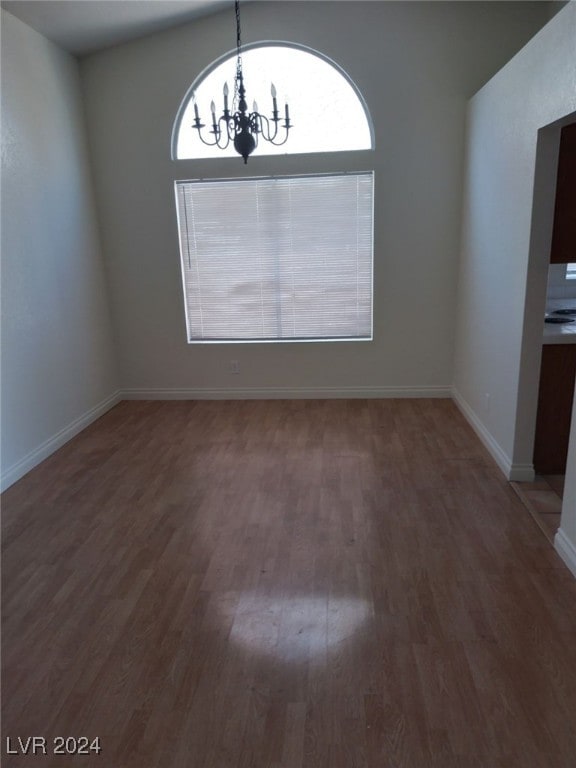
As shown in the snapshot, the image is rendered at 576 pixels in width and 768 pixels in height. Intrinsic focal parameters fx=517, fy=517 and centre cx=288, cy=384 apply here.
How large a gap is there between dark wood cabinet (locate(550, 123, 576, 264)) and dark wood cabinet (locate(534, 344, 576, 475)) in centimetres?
56

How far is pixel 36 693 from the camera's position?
1895 mm

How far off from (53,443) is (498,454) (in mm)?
3304

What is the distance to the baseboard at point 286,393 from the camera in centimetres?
491

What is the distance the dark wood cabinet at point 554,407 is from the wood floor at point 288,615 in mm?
342

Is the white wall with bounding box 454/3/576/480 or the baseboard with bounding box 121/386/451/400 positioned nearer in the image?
the white wall with bounding box 454/3/576/480

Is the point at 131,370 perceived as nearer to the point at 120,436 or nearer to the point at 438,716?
the point at 120,436

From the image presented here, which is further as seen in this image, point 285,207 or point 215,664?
point 285,207

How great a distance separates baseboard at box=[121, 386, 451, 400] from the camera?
4.91 meters

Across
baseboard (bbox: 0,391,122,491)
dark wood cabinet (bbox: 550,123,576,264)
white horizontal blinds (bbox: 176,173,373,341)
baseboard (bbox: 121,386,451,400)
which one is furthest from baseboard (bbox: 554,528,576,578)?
baseboard (bbox: 0,391,122,491)

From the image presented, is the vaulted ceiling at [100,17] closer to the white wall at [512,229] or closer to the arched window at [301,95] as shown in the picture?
the arched window at [301,95]

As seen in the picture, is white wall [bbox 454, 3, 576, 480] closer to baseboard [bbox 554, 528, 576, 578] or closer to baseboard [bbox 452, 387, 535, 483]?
baseboard [bbox 452, 387, 535, 483]

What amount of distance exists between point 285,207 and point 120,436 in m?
2.46

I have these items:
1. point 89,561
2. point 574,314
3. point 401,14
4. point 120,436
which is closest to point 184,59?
point 401,14

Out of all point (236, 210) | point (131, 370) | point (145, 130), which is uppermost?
point (145, 130)
